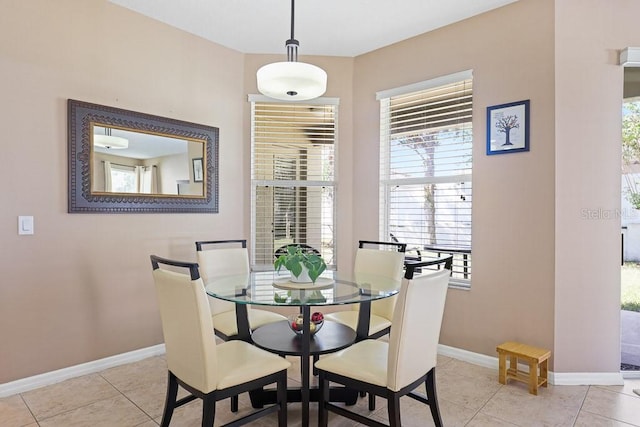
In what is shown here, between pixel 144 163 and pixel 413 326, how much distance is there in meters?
2.56

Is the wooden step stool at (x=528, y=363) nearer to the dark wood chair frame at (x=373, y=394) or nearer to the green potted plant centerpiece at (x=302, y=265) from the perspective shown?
the dark wood chair frame at (x=373, y=394)

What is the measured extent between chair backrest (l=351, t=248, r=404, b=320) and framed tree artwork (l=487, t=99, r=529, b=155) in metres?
1.16

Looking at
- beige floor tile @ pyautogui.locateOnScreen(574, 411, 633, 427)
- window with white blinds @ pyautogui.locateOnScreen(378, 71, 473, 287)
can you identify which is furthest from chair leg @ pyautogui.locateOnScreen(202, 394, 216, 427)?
window with white blinds @ pyautogui.locateOnScreen(378, 71, 473, 287)

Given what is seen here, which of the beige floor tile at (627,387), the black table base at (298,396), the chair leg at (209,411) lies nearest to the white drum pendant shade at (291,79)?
the chair leg at (209,411)

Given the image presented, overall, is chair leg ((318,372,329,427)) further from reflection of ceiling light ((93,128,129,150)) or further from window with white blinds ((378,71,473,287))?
reflection of ceiling light ((93,128,129,150))

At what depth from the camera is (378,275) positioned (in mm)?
2971

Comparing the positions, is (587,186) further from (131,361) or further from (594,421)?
(131,361)

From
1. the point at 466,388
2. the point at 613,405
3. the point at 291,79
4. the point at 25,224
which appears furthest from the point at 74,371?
the point at 613,405

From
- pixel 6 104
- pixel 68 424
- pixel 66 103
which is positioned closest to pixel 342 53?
pixel 66 103

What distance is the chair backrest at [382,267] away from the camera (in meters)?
2.90

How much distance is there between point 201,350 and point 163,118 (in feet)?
7.52

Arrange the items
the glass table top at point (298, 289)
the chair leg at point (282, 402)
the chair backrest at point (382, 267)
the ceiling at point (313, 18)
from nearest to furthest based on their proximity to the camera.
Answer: the chair leg at point (282, 402) < the glass table top at point (298, 289) < the chair backrest at point (382, 267) < the ceiling at point (313, 18)

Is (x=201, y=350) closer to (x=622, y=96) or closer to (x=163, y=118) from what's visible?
(x=163, y=118)

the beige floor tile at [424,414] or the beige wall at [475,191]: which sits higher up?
the beige wall at [475,191]
